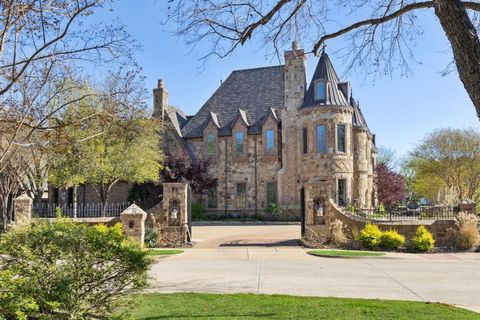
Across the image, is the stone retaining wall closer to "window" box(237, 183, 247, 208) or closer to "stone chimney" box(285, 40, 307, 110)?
"stone chimney" box(285, 40, 307, 110)

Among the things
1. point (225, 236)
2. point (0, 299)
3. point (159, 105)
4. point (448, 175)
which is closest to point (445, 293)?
point (0, 299)

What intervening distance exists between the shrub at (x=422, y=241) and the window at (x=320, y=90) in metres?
16.4

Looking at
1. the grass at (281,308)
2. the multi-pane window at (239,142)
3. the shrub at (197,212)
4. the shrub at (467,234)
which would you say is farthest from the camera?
the multi-pane window at (239,142)

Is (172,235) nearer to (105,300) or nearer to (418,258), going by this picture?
(418,258)

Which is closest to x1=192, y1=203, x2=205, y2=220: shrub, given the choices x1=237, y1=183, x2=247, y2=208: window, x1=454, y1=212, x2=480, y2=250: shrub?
x1=237, y1=183, x2=247, y2=208: window

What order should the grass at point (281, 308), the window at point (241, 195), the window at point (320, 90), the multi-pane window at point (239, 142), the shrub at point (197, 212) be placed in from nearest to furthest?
the grass at point (281, 308), the window at point (320, 90), the shrub at point (197, 212), the window at point (241, 195), the multi-pane window at point (239, 142)

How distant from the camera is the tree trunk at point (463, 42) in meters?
4.83

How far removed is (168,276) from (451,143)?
3792cm

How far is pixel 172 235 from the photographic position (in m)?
20.0

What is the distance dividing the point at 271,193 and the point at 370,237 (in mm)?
18613

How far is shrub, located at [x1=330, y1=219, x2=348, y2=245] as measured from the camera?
62.6 feet

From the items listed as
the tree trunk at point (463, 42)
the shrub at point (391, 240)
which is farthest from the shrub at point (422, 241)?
the tree trunk at point (463, 42)

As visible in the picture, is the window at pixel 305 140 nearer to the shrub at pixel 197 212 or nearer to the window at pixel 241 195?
the window at pixel 241 195

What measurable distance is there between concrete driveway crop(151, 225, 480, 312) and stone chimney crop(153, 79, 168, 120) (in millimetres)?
23083
